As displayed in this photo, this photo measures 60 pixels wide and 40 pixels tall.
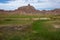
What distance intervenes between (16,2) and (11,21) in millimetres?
479

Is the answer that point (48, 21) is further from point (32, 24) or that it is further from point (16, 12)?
point (16, 12)

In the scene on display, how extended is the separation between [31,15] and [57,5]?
692mm

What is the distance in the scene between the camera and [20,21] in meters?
3.05

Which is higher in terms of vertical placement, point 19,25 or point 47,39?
point 19,25

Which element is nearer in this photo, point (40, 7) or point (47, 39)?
point (47, 39)

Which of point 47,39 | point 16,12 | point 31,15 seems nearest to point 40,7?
point 31,15

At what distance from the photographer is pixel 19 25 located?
305 centimetres

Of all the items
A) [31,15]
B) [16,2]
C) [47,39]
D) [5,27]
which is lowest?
[47,39]

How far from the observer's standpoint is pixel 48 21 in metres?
3.07

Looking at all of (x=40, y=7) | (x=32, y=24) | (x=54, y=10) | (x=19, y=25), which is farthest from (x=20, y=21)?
(x=54, y=10)

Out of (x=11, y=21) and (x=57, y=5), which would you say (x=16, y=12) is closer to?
(x=11, y=21)

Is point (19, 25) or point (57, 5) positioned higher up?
point (57, 5)

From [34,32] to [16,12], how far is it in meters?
0.64

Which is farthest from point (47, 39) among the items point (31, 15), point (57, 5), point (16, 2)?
point (16, 2)
